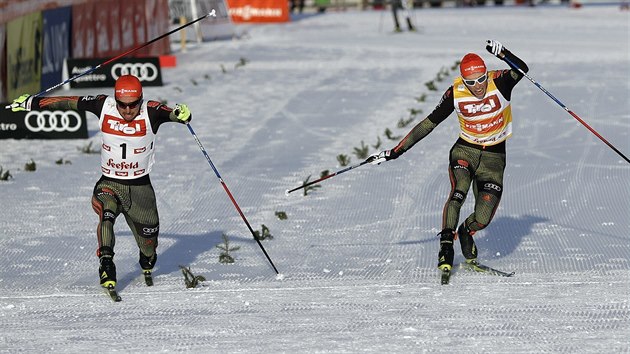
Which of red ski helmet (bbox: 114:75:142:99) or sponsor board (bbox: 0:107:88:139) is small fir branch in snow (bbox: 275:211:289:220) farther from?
sponsor board (bbox: 0:107:88:139)

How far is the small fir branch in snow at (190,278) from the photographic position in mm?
8938

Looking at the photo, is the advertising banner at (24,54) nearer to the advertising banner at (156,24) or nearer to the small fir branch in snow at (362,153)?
the small fir branch in snow at (362,153)

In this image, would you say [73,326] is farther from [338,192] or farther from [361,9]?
[361,9]

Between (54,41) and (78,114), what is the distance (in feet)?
17.2

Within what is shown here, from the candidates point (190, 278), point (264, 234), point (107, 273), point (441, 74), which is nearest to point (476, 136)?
point (190, 278)

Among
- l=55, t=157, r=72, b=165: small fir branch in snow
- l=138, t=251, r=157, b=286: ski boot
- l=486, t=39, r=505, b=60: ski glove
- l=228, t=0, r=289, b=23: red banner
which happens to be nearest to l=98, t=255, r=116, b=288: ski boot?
l=138, t=251, r=157, b=286: ski boot

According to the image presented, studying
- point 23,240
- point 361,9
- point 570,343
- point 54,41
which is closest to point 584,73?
point 54,41

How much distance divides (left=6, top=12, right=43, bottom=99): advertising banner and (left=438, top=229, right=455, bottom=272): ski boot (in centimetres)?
1147

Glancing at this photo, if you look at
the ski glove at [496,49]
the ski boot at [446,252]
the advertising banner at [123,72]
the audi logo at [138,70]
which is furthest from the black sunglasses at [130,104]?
the audi logo at [138,70]

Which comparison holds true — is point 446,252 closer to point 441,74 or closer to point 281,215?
point 281,215

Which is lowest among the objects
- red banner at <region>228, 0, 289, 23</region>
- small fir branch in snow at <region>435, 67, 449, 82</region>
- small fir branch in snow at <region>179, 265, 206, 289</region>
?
red banner at <region>228, 0, 289, 23</region>

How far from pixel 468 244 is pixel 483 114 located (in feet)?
3.32

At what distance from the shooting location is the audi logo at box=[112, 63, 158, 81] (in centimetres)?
2225

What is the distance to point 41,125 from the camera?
16828 millimetres
